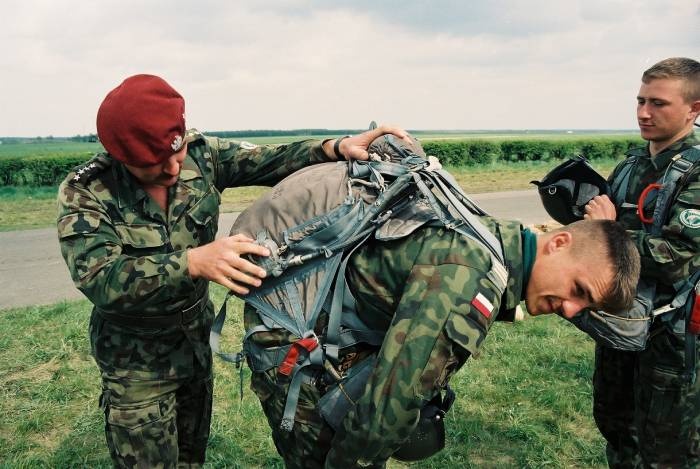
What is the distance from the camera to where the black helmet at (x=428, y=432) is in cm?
219

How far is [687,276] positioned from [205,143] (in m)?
2.61

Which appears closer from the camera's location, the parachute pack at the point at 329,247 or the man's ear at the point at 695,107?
the parachute pack at the point at 329,247

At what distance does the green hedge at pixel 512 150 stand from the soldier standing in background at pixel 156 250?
83.2 ft

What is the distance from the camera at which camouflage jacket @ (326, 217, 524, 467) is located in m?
1.79

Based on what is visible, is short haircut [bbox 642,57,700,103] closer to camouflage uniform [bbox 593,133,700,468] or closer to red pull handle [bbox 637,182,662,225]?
camouflage uniform [bbox 593,133,700,468]

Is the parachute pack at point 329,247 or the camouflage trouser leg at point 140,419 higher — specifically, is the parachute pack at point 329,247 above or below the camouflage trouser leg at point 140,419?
above

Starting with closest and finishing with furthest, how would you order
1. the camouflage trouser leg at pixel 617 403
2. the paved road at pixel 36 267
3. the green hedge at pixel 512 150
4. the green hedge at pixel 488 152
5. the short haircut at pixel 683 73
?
the short haircut at pixel 683 73, the camouflage trouser leg at pixel 617 403, the paved road at pixel 36 267, the green hedge at pixel 488 152, the green hedge at pixel 512 150

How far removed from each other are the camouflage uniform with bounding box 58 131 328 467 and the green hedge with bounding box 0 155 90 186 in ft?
61.8

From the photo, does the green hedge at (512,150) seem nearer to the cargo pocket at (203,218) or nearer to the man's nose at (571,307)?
the cargo pocket at (203,218)

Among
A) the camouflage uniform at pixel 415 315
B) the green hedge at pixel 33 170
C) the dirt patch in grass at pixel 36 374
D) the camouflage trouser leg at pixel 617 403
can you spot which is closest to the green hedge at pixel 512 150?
the green hedge at pixel 33 170

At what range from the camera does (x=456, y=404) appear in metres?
4.66

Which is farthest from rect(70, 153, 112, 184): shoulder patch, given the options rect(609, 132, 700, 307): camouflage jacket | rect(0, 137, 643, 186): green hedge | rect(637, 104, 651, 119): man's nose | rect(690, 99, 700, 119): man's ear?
rect(0, 137, 643, 186): green hedge

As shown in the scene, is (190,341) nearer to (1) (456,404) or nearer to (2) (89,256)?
(2) (89,256)

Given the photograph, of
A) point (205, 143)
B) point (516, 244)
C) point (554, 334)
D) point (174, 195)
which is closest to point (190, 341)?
point (174, 195)
